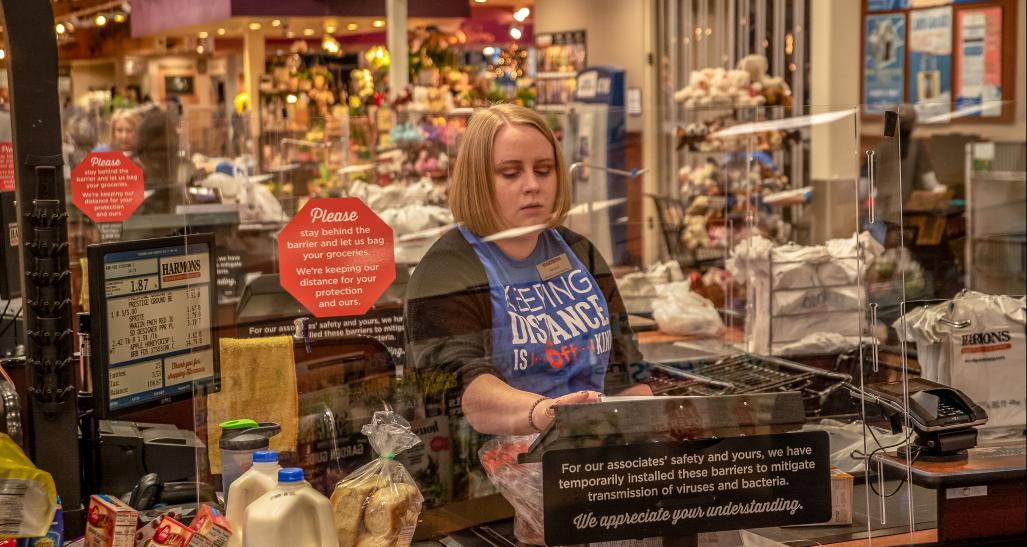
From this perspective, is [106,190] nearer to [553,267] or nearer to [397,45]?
[397,45]

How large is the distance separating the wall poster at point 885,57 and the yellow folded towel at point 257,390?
20.2 feet

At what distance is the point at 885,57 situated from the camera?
794 centimetres

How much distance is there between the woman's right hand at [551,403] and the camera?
216cm

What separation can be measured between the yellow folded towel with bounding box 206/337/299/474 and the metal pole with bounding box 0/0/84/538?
31 centimetres

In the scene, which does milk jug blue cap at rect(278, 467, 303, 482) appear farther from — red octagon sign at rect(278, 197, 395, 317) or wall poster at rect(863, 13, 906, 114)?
wall poster at rect(863, 13, 906, 114)

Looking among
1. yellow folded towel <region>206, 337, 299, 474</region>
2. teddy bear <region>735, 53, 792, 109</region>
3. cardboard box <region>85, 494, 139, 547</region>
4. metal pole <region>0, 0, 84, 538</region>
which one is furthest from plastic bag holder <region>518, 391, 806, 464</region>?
teddy bear <region>735, 53, 792, 109</region>

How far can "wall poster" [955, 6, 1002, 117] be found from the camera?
24.7ft

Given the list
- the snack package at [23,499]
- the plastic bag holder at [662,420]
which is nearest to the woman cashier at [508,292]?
the plastic bag holder at [662,420]

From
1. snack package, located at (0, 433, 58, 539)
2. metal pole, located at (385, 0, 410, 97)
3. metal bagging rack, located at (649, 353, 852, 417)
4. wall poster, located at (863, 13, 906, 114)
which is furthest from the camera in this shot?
wall poster, located at (863, 13, 906, 114)

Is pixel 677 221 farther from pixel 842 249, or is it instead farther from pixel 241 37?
pixel 241 37

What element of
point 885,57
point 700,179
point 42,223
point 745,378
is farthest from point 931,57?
point 42,223

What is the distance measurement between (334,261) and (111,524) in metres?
0.63

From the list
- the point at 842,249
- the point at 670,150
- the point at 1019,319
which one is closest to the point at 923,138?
the point at 670,150

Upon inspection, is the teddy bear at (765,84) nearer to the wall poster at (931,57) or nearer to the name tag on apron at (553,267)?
the wall poster at (931,57)
